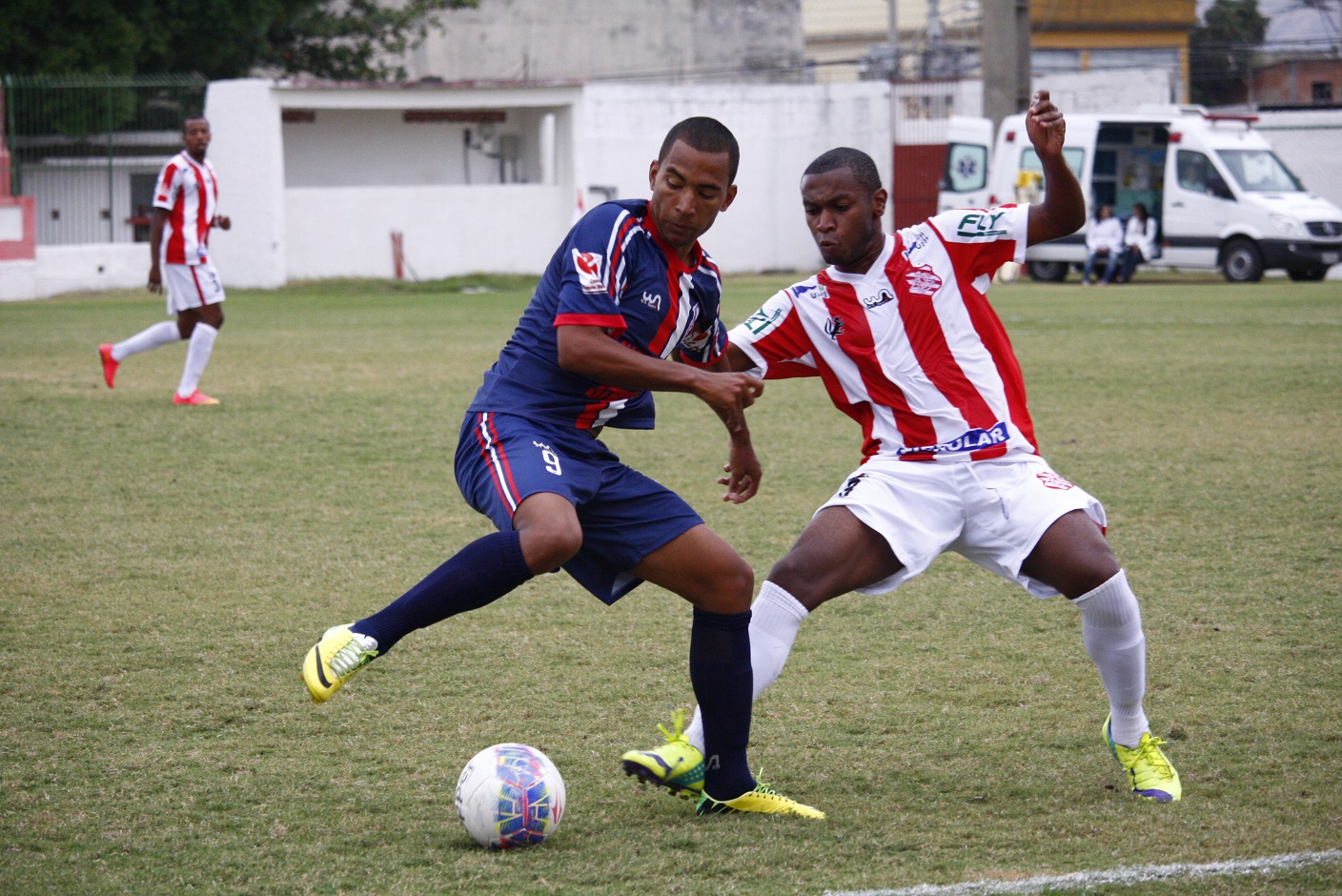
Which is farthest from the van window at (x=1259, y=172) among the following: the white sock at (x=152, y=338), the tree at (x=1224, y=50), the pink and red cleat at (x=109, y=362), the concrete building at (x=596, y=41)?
the tree at (x=1224, y=50)

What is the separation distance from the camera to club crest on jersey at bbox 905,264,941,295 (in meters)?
4.19

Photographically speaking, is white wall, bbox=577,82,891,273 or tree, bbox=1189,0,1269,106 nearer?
white wall, bbox=577,82,891,273

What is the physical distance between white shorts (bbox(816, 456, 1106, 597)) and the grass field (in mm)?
607

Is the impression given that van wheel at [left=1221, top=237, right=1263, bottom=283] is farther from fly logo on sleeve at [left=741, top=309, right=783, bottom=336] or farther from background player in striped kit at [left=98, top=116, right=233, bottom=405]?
fly logo on sleeve at [left=741, top=309, right=783, bottom=336]

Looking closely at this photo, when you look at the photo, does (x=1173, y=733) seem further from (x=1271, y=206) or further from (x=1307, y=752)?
(x=1271, y=206)

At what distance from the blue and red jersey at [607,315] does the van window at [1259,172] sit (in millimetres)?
24603

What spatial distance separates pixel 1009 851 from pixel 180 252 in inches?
390

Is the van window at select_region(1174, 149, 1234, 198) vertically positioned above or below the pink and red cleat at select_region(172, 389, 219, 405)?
above

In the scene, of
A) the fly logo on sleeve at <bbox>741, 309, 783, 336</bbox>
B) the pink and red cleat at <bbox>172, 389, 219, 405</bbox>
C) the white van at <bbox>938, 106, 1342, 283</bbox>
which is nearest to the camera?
the fly logo on sleeve at <bbox>741, 309, 783, 336</bbox>

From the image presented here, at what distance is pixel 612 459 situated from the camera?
401 cm

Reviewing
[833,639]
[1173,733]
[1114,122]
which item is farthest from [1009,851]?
[1114,122]

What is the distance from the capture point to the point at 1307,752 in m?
4.11

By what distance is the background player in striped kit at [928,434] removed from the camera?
389 centimetres

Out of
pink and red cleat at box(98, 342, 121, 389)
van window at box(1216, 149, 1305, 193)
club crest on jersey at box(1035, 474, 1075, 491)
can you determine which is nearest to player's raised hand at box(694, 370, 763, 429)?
club crest on jersey at box(1035, 474, 1075, 491)
